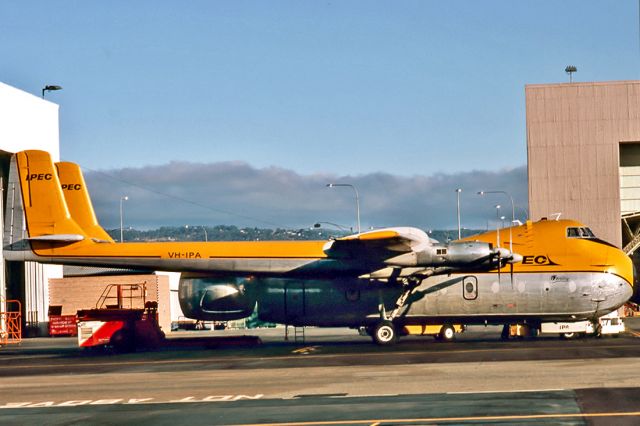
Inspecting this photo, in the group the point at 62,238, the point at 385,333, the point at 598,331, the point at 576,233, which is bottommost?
the point at 598,331

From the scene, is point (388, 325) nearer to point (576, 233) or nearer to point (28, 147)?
point (576, 233)

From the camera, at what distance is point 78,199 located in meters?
50.4

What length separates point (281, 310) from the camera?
153ft

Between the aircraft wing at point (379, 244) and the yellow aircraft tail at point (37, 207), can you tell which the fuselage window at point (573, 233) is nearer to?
the aircraft wing at point (379, 244)

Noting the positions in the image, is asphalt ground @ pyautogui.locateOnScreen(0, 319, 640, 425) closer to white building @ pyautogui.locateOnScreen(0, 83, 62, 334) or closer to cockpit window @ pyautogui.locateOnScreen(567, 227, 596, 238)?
cockpit window @ pyautogui.locateOnScreen(567, 227, 596, 238)

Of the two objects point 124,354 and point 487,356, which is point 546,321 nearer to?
point 487,356

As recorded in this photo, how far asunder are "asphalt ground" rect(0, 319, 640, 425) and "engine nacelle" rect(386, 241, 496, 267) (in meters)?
4.19

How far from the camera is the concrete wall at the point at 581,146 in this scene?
74.6 metres

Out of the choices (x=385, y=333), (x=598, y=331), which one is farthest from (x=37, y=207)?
(x=598, y=331)

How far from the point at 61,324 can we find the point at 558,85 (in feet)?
149

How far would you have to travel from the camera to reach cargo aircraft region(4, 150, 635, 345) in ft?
148

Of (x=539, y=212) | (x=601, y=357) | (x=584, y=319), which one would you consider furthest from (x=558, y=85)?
(x=601, y=357)

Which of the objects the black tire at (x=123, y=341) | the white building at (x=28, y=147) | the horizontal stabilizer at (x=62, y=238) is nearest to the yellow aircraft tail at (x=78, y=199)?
the horizontal stabilizer at (x=62, y=238)

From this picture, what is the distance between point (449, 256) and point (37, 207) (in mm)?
21460
